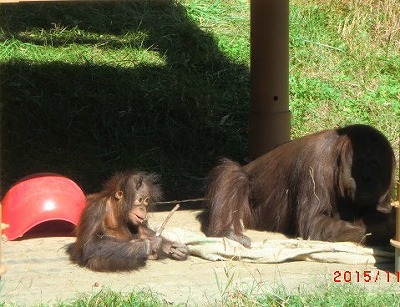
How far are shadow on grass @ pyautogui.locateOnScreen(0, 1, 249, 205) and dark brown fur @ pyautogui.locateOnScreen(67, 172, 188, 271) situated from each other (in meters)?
1.97

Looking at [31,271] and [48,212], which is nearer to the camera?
[31,271]

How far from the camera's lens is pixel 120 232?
464 centimetres

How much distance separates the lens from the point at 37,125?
7.53 m

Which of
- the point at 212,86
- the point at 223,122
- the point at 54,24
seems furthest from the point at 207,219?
the point at 54,24

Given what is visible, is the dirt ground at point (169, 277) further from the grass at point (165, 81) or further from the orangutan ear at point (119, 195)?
the grass at point (165, 81)

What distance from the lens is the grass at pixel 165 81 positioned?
7.30 metres

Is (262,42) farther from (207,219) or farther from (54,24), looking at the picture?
(54,24)

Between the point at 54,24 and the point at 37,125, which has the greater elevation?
the point at 54,24

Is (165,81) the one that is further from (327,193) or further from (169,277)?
(169,277)

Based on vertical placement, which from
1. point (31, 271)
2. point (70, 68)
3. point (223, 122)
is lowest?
point (31, 271)

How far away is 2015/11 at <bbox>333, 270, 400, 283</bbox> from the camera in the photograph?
14.1 feet

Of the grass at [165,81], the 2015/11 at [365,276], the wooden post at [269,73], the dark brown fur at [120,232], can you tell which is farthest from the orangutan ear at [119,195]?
the wooden post at [269,73]

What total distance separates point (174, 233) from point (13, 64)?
3.84 meters

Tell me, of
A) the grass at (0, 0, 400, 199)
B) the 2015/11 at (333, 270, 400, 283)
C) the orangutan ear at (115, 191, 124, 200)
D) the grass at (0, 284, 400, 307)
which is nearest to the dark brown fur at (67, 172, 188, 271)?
the orangutan ear at (115, 191, 124, 200)
